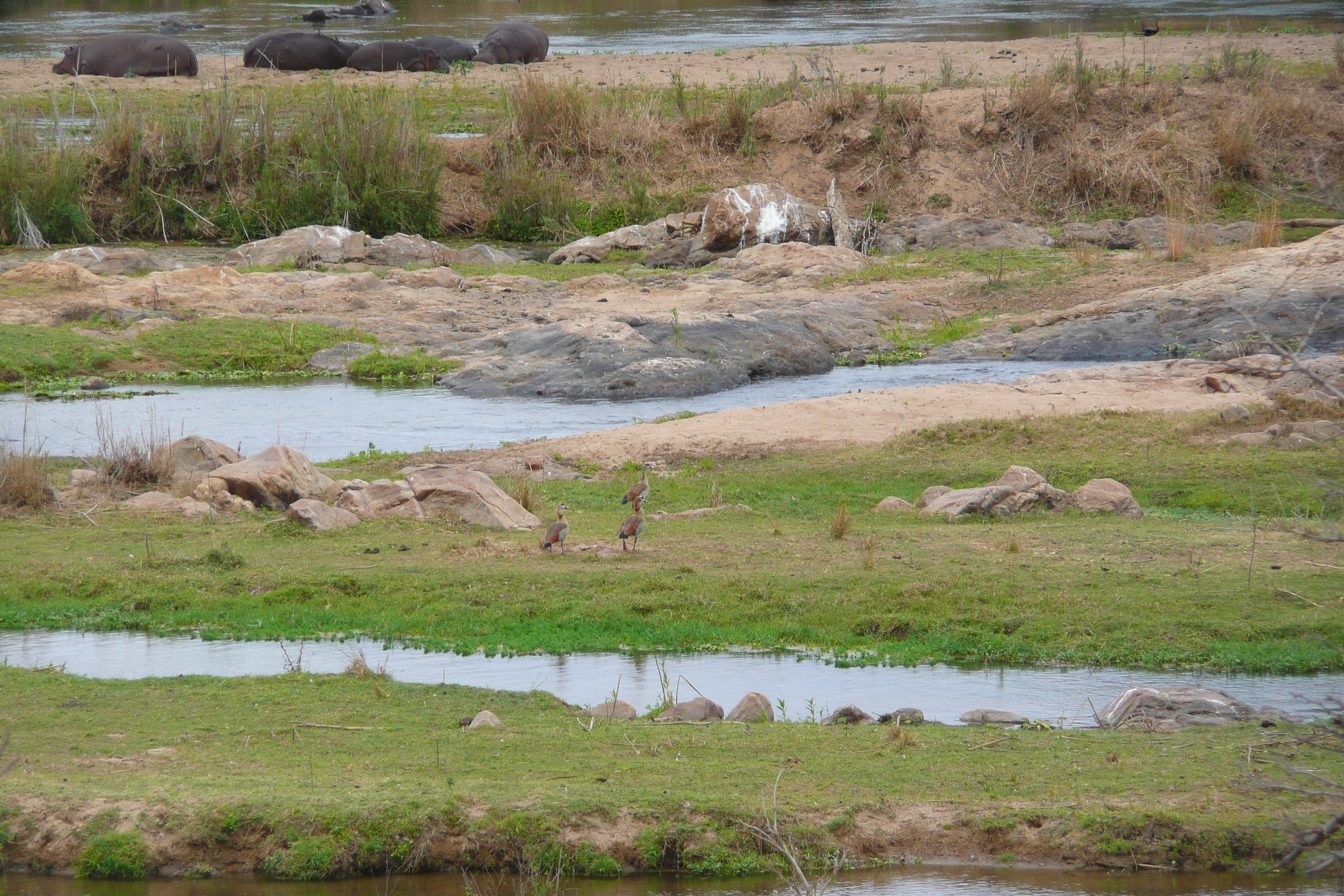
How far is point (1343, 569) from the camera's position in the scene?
9.52 metres

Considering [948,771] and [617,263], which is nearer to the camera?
[948,771]

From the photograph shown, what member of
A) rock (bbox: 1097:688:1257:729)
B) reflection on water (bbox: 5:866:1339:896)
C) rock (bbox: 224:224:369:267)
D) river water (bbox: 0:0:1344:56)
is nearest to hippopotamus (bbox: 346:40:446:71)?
river water (bbox: 0:0:1344:56)

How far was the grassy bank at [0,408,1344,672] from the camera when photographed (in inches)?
348

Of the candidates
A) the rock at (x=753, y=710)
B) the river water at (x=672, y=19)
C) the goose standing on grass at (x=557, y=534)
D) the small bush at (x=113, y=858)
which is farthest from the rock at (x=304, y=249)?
the small bush at (x=113, y=858)

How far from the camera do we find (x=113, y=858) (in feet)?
18.9

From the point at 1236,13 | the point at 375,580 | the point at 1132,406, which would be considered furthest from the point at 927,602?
the point at 1236,13

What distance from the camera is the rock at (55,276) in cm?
2127

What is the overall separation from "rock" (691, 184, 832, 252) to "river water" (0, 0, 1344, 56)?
15547mm

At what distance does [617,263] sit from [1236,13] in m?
29.7

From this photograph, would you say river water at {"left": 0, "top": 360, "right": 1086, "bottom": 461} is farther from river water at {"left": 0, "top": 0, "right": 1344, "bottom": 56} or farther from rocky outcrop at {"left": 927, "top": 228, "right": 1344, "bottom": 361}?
river water at {"left": 0, "top": 0, "right": 1344, "bottom": 56}

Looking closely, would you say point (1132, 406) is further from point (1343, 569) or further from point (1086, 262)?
point (1086, 262)

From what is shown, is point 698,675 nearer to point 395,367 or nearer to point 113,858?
point 113,858

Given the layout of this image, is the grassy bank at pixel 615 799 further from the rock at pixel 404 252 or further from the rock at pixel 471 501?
the rock at pixel 404 252

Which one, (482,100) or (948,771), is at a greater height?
(482,100)
